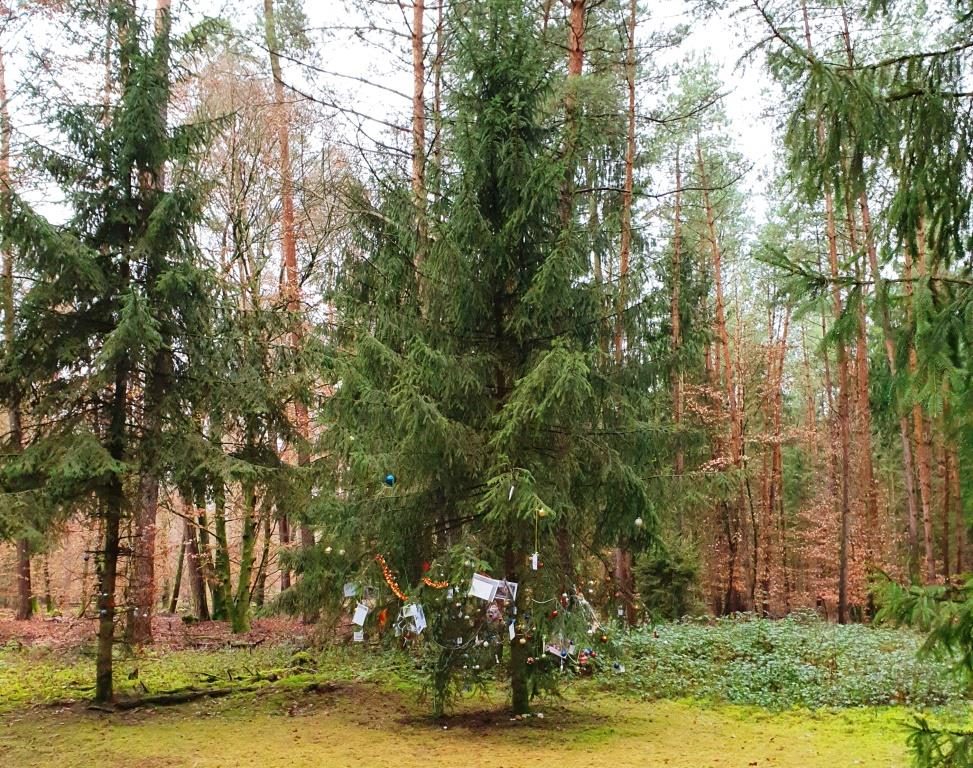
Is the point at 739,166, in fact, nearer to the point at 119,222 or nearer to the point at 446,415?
the point at 446,415

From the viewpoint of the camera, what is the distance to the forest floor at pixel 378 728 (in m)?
5.91

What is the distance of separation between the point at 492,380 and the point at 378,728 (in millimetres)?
3371

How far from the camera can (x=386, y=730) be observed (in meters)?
6.89

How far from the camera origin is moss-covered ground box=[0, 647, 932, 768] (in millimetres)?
5895

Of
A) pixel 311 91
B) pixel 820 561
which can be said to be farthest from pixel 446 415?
pixel 820 561

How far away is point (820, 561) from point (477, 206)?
1909 cm

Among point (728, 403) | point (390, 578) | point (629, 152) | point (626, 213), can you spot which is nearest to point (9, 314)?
point (390, 578)

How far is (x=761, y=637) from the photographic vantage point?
10961 millimetres

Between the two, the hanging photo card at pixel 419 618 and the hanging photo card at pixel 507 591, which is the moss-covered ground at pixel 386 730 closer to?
the hanging photo card at pixel 419 618

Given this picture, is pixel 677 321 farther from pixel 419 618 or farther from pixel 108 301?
pixel 108 301

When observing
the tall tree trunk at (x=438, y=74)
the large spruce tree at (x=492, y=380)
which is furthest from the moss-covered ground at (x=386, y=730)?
the tall tree trunk at (x=438, y=74)

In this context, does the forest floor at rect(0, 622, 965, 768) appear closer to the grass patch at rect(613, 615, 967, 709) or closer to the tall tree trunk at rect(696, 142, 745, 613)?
the grass patch at rect(613, 615, 967, 709)

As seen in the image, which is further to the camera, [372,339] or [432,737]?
[372,339]

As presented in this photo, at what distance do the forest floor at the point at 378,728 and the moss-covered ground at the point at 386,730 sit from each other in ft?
0.06
